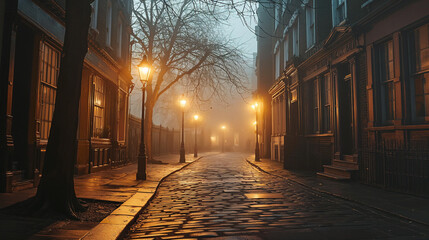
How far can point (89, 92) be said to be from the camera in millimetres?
12906

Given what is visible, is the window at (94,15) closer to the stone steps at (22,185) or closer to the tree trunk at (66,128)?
the stone steps at (22,185)

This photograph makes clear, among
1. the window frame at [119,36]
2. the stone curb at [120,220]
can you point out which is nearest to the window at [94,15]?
the window frame at [119,36]

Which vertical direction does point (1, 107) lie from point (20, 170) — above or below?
above

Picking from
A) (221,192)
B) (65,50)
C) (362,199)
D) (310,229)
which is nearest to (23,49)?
(65,50)

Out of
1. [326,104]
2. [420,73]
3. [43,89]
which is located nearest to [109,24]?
[43,89]

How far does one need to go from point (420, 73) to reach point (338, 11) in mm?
5605

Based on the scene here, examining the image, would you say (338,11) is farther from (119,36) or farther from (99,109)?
(119,36)

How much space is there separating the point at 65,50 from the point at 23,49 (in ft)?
12.4

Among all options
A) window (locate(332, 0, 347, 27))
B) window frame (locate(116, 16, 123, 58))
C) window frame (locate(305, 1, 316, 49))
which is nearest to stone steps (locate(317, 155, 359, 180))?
window (locate(332, 0, 347, 27))

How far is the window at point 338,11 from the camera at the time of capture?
12655 millimetres

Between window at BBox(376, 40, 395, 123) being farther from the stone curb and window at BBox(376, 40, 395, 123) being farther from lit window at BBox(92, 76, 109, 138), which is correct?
lit window at BBox(92, 76, 109, 138)

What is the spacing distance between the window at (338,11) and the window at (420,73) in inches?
168

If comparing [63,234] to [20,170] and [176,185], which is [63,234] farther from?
[176,185]

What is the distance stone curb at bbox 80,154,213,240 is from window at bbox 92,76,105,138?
7.62m
